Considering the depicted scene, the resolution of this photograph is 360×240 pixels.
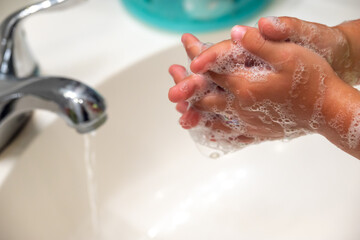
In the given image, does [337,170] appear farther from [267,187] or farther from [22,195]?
[22,195]

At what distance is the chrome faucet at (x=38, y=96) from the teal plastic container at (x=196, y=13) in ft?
0.75

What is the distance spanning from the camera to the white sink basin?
0.62 m

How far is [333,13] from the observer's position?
775 millimetres

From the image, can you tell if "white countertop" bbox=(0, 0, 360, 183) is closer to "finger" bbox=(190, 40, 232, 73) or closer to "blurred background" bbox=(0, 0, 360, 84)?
"blurred background" bbox=(0, 0, 360, 84)

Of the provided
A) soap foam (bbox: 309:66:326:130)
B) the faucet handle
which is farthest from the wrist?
the faucet handle

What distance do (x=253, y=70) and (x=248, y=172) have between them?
362mm

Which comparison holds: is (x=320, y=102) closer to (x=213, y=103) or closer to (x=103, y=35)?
(x=213, y=103)

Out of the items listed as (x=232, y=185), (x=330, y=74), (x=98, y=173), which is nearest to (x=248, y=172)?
(x=232, y=185)

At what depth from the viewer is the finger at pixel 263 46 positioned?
397 millimetres

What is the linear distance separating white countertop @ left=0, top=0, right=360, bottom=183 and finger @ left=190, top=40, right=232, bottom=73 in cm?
32

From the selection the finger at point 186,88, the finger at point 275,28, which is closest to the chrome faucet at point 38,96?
the finger at point 186,88

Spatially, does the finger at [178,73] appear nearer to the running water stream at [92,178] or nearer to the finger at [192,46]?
the finger at [192,46]

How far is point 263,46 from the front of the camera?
40 centimetres

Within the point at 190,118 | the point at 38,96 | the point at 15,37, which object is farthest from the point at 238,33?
the point at 15,37
